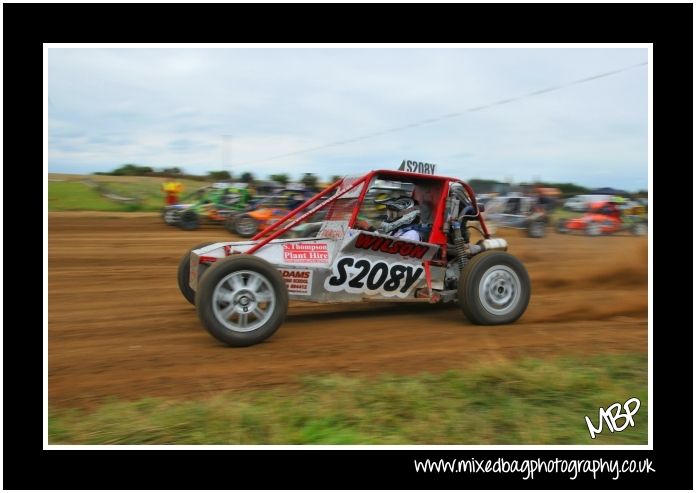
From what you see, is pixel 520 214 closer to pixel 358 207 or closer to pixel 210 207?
pixel 210 207

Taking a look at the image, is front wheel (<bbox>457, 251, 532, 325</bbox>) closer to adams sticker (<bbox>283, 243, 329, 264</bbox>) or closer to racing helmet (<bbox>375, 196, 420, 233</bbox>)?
racing helmet (<bbox>375, 196, 420, 233</bbox>)

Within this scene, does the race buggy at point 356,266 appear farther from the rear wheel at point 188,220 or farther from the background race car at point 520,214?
the background race car at point 520,214

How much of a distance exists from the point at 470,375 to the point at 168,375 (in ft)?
8.19

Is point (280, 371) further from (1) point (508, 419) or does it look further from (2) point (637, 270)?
(2) point (637, 270)

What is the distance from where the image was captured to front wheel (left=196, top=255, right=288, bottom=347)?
18.1 feet

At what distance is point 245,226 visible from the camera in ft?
53.7

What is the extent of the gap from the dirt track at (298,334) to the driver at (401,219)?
1045 millimetres

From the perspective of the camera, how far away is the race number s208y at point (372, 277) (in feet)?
21.3

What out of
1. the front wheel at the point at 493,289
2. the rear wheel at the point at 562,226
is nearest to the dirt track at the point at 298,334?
the front wheel at the point at 493,289

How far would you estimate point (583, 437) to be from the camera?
3.93 metres

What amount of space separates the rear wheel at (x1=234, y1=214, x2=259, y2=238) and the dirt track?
565cm

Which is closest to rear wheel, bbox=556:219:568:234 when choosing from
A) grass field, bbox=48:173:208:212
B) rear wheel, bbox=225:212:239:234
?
rear wheel, bbox=225:212:239:234

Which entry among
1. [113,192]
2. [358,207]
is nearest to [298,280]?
[358,207]

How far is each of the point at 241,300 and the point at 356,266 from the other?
1462mm
